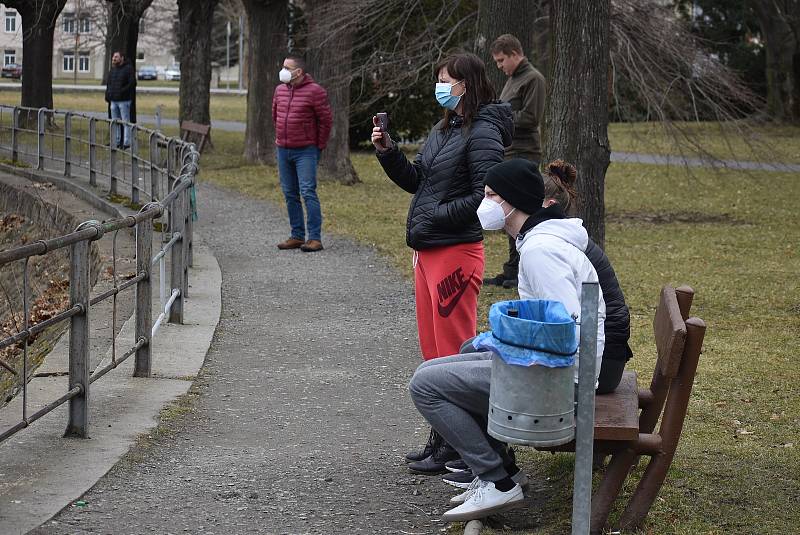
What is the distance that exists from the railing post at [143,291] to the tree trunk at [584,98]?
5.05 meters

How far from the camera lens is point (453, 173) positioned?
20.0ft

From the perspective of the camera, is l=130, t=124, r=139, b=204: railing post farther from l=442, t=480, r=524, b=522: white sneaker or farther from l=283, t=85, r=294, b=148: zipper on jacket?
l=442, t=480, r=524, b=522: white sneaker

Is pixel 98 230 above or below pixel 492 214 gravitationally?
below

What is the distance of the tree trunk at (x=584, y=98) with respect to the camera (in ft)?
Answer: 37.6

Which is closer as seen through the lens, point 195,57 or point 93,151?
point 93,151

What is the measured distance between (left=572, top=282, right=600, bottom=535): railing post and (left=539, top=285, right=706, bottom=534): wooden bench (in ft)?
1.47

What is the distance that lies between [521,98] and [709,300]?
243 cm

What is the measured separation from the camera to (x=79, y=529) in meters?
4.86

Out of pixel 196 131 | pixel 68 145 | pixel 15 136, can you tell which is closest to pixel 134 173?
pixel 68 145

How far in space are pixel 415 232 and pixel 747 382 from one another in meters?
2.92

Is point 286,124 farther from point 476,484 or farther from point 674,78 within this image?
point 476,484

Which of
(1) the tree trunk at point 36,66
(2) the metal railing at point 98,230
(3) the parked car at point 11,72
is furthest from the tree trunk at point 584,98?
(3) the parked car at point 11,72

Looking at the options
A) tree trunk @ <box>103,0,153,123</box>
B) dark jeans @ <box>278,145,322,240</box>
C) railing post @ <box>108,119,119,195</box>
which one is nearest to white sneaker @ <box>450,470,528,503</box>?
dark jeans @ <box>278,145,322,240</box>

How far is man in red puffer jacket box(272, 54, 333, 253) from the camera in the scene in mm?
12469
